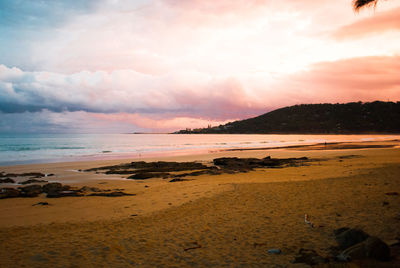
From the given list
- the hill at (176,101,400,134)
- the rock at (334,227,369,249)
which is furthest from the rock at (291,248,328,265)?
the hill at (176,101,400,134)

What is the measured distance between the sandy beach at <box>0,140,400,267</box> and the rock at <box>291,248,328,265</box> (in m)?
0.16

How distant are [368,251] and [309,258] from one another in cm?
113

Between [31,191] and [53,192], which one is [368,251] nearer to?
[53,192]

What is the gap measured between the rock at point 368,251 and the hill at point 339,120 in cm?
17068

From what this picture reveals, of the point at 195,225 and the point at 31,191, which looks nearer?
the point at 195,225

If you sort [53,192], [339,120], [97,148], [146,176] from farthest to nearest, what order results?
[339,120]
[97,148]
[146,176]
[53,192]

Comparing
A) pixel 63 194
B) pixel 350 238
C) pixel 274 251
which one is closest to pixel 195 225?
pixel 274 251

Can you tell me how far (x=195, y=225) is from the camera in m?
8.80

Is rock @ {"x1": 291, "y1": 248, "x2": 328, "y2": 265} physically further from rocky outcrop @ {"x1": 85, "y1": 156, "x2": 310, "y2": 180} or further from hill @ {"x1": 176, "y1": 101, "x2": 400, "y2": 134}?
hill @ {"x1": 176, "y1": 101, "x2": 400, "y2": 134}

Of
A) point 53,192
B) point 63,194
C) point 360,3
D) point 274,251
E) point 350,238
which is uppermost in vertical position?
point 360,3

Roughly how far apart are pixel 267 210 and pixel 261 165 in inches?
621

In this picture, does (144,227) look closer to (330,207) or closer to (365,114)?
(330,207)

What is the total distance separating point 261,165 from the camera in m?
25.6

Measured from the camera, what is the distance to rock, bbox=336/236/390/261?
5441 millimetres
